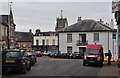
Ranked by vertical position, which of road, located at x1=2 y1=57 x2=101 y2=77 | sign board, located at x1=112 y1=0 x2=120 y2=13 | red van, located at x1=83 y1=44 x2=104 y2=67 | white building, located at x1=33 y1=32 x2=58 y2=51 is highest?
sign board, located at x1=112 y1=0 x2=120 y2=13

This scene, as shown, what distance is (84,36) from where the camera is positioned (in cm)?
7512

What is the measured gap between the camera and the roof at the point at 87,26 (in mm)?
73812

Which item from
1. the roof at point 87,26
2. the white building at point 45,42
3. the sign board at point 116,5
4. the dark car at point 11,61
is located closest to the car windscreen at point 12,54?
the dark car at point 11,61

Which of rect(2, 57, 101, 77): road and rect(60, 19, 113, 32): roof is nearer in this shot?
rect(2, 57, 101, 77): road

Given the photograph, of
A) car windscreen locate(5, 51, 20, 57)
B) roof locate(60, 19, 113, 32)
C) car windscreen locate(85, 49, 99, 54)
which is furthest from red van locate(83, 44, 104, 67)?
roof locate(60, 19, 113, 32)

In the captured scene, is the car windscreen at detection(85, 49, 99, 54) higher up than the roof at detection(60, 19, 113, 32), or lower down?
lower down

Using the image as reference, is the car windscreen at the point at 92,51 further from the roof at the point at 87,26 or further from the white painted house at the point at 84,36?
the roof at the point at 87,26

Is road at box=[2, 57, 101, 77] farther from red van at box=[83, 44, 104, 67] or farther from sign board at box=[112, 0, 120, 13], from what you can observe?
sign board at box=[112, 0, 120, 13]

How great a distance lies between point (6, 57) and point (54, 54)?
147 feet

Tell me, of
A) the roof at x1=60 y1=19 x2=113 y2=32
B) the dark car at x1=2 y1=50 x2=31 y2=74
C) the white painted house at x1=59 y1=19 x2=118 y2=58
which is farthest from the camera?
the roof at x1=60 y1=19 x2=113 y2=32

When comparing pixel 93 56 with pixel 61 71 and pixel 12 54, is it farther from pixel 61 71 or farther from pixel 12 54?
pixel 12 54

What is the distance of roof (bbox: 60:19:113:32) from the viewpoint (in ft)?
242

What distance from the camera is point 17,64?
859 inches

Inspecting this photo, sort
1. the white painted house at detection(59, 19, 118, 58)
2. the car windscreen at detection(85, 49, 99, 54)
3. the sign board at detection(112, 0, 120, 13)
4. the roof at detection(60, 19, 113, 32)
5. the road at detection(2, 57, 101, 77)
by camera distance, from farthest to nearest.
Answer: the roof at detection(60, 19, 113, 32)
the white painted house at detection(59, 19, 118, 58)
the car windscreen at detection(85, 49, 99, 54)
the sign board at detection(112, 0, 120, 13)
the road at detection(2, 57, 101, 77)
